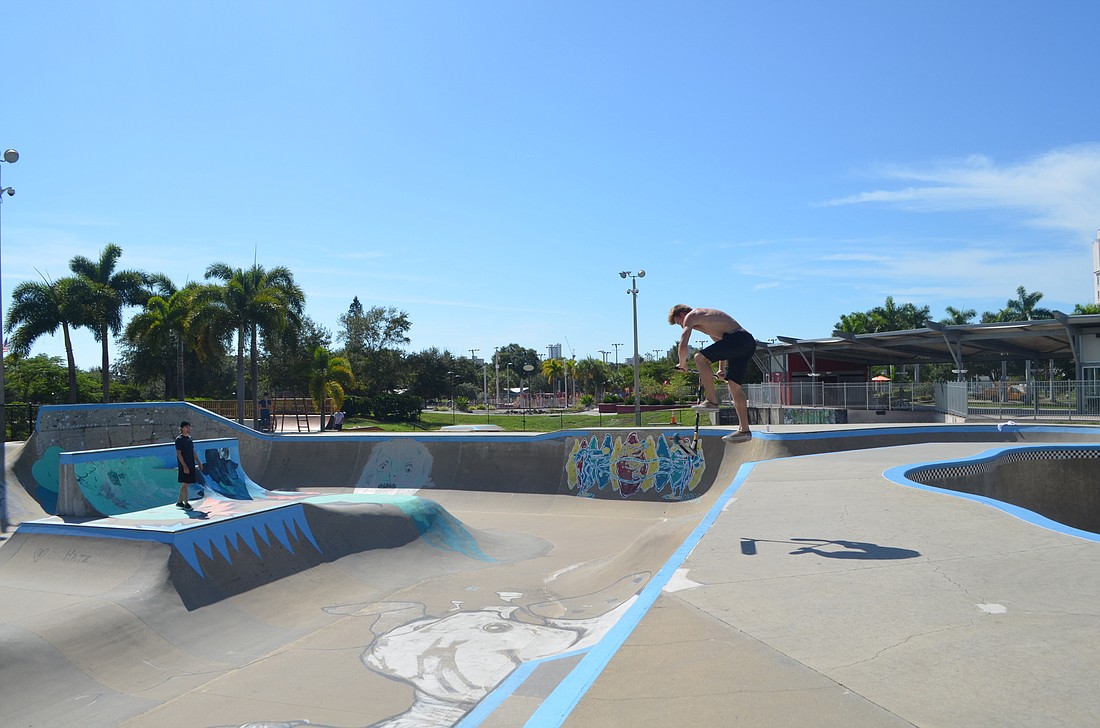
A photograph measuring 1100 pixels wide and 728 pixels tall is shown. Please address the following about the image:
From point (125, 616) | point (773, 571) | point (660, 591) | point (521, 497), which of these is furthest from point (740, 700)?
point (521, 497)

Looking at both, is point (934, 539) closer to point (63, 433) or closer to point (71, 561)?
point (71, 561)

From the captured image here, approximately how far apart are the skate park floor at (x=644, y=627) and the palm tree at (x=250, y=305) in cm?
2483

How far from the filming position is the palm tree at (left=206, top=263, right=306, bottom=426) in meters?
35.8

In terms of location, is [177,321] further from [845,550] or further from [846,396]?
[845,550]

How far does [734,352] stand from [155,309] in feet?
120

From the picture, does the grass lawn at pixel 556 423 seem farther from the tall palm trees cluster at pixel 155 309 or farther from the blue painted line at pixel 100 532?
the blue painted line at pixel 100 532

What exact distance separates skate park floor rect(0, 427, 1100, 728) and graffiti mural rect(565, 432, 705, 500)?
612cm

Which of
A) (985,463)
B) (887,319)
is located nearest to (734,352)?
(985,463)

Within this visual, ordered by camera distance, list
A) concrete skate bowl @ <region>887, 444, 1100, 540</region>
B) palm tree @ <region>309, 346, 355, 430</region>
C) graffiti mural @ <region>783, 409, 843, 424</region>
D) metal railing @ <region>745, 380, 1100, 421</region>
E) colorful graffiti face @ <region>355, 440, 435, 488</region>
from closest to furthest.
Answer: concrete skate bowl @ <region>887, 444, 1100, 540</region>, colorful graffiti face @ <region>355, 440, 435, 488</region>, metal railing @ <region>745, 380, 1100, 421</region>, graffiti mural @ <region>783, 409, 843, 424</region>, palm tree @ <region>309, 346, 355, 430</region>

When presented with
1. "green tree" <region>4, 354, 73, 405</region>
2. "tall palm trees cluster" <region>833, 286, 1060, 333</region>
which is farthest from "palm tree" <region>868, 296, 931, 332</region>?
"green tree" <region>4, 354, 73, 405</region>

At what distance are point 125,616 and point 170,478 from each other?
29.7ft

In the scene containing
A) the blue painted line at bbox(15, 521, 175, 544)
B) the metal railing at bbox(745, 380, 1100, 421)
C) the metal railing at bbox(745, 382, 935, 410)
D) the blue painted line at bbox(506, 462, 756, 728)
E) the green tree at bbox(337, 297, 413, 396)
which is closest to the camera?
the blue painted line at bbox(506, 462, 756, 728)

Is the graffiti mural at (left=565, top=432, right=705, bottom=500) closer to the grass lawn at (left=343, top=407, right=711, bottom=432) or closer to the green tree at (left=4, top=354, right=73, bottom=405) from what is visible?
the grass lawn at (left=343, top=407, right=711, bottom=432)

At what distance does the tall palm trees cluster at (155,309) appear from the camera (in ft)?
117
